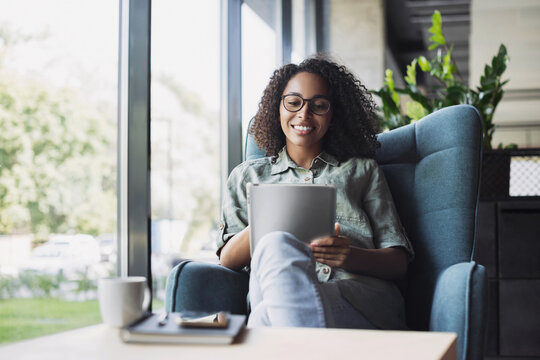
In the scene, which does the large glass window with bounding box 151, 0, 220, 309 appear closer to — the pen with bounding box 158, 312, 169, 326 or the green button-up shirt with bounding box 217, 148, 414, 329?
the green button-up shirt with bounding box 217, 148, 414, 329

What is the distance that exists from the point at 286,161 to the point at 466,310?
2.22 ft

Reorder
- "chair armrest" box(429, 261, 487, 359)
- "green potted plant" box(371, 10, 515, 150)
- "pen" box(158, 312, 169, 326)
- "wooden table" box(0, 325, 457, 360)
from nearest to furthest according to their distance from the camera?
"wooden table" box(0, 325, 457, 360) → "pen" box(158, 312, 169, 326) → "chair armrest" box(429, 261, 487, 359) → "green potted plant" box(371, 10, 515, 150)

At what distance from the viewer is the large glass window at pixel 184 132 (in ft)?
7.16

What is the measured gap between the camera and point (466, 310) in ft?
3.88

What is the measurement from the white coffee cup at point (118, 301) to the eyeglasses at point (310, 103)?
2.65ft

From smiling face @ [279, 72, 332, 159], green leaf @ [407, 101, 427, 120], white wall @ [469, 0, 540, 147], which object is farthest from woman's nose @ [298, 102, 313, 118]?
white wall @ [469, 0, 540, 147]

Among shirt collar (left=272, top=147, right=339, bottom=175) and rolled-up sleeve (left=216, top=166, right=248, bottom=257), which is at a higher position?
shirt collar (left=272, top=147, right=339, bottom=175)

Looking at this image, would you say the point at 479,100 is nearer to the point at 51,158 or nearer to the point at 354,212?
the point at 354,212

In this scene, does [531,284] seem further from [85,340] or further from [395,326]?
[85,340]

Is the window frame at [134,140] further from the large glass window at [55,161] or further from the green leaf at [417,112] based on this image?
the green leaf at [417,112]

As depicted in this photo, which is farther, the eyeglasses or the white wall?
the white wall

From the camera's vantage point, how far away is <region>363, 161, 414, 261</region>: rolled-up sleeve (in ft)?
4.84

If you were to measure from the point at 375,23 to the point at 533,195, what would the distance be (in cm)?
288

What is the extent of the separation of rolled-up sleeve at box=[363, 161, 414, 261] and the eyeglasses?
8.3 inches
